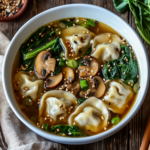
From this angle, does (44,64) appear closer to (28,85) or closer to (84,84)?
(28,85)

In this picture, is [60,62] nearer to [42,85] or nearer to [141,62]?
[42,85]

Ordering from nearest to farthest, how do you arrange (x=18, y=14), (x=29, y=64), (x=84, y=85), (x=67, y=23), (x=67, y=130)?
(x=67, y=130)
(x=84, y=85)
(x=29, y=64)
(x=67, y=23)
(x=18, y=14)

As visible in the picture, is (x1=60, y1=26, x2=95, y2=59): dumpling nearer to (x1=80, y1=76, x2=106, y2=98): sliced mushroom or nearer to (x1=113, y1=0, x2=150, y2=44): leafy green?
(x1=80, y1=76, x2=106, y2=98): sliced mushroom

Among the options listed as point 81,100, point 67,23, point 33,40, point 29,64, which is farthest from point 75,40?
point 81,100

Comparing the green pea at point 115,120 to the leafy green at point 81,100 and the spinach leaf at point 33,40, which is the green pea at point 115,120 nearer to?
the leafy green at point 81,100

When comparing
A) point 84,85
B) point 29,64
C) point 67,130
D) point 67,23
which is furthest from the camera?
point 67,23

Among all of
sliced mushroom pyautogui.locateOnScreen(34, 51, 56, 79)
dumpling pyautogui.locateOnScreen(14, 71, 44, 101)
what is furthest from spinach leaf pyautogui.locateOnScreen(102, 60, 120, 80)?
dumpling pyautogui.locateOnScreen(14, 71, 44, 101)

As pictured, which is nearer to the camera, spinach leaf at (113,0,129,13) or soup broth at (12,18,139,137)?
soup broth at (12,18,139,137)
